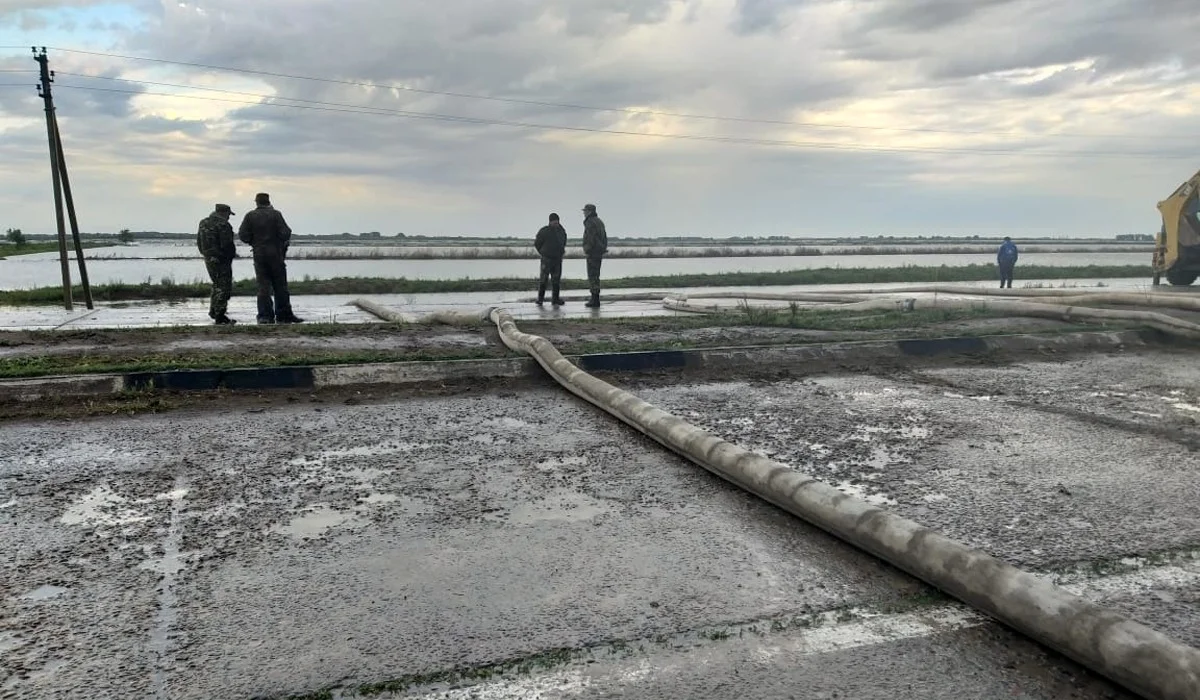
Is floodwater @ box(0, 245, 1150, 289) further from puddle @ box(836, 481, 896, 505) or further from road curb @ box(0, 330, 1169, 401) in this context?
puddle @ box(836, 481, 896, 505)

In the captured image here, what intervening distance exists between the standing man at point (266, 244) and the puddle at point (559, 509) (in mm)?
10099

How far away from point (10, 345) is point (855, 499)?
1004 centimetres

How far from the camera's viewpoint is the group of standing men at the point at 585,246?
1739 cm

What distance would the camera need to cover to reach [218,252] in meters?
13.7

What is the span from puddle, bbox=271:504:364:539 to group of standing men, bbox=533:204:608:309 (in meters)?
13.0

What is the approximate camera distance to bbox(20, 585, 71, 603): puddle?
133 inches

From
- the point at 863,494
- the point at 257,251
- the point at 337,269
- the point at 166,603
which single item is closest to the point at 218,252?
the point at 257,251

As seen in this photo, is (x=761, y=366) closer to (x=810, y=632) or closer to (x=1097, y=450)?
(x=1097, y=450)

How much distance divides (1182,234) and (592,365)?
23.1m

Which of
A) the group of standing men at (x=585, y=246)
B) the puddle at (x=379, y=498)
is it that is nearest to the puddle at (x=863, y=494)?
the puddle at (x=379, y=498)

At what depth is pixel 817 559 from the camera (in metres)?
3.79

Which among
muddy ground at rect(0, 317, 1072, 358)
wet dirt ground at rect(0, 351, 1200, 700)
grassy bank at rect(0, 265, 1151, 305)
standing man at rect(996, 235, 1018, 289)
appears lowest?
wet dirt ground at rect(0, 351, 1200, 700)

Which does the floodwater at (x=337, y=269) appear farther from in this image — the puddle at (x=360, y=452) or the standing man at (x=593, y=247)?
the puddle at (x=360, y=452)

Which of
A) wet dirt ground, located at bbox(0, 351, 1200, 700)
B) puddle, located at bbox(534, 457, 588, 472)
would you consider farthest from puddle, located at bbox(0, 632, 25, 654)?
puddle, located at bbox(534, 457, 588, 472)
